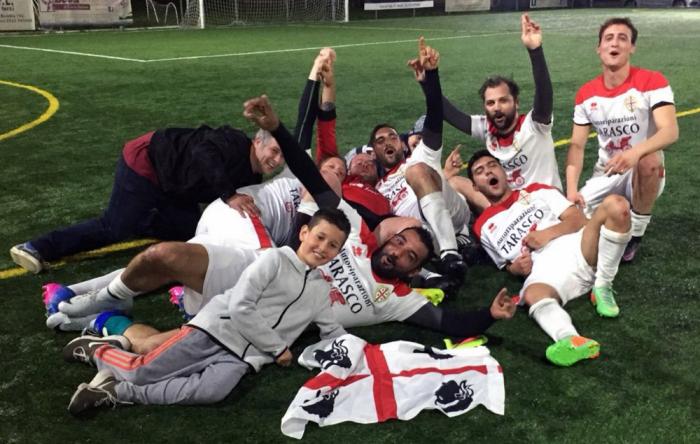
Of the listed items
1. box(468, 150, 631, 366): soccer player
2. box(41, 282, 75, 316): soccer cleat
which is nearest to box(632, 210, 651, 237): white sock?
box(468, 150, 631, 366): soccer player

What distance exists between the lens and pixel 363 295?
3498 mm

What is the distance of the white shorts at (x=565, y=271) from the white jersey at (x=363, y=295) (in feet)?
2.07

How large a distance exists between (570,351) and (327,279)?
1159mm

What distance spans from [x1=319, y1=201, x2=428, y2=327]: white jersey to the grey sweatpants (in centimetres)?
67

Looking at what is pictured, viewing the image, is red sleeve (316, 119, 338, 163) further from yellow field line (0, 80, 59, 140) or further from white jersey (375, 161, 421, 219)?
yellow field line (0, 80, 59, 140)

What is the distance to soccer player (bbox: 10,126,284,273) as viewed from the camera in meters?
4.00

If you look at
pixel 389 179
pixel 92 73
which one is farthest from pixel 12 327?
pixel 92 73

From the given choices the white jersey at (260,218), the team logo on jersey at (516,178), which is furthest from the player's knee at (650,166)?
the white jersey at (260,218)

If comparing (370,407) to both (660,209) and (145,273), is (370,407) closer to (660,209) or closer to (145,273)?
(145,273)

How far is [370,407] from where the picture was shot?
2.81 m

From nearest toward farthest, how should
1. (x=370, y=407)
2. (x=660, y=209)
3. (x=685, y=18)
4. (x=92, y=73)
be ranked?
(x=370, y=407)
(x=660, y=209)
(x=92, y=73)
(x=685, y=18)

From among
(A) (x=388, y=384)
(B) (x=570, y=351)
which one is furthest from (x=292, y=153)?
(B) (x=570, y=351)

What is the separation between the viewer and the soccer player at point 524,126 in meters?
4.30

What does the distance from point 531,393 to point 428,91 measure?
2089 mm
